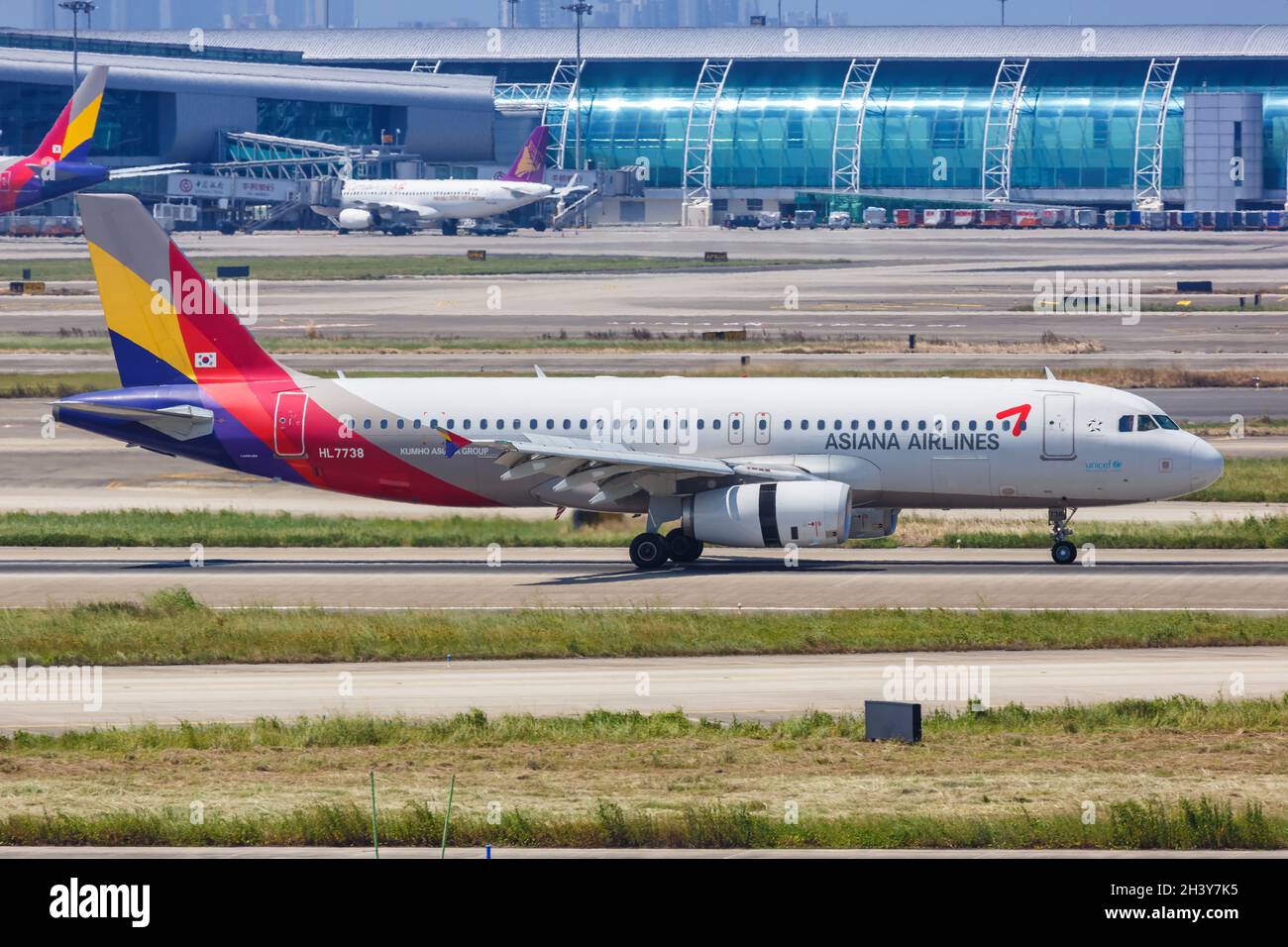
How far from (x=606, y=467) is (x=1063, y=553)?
11262 millimetres

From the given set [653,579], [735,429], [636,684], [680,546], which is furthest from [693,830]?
[735,429]

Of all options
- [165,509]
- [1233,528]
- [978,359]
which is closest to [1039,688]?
[1233,528]

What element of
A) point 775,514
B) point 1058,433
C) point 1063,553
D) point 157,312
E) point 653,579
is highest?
point 157,312

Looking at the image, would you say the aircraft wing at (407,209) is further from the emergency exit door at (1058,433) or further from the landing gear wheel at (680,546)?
the emergency exit door at (1058,433)

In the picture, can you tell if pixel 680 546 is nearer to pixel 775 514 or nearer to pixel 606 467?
pixel 606 467

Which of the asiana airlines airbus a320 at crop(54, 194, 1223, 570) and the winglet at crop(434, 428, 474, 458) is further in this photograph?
the asiana airlines airbus a320 at crop(54, 194, 1223, 570)

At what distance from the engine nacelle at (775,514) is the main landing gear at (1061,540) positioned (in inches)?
208

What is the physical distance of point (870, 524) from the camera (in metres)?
44.5

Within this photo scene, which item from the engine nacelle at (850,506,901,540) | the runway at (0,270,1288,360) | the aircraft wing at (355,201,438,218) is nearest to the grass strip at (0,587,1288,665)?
the engine nacelle at (850,506,901,540)

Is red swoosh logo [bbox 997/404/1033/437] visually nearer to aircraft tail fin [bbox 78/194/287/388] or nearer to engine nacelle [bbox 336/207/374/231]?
aircraft tail fin [bbox 78/194/287/388]

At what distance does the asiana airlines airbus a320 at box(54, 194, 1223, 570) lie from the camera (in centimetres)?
4356

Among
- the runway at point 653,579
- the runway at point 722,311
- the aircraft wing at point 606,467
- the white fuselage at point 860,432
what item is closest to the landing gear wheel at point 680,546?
the runway at point 653,579

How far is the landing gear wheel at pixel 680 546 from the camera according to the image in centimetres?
4419

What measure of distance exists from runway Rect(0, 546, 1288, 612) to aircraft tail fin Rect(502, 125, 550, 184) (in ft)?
496
